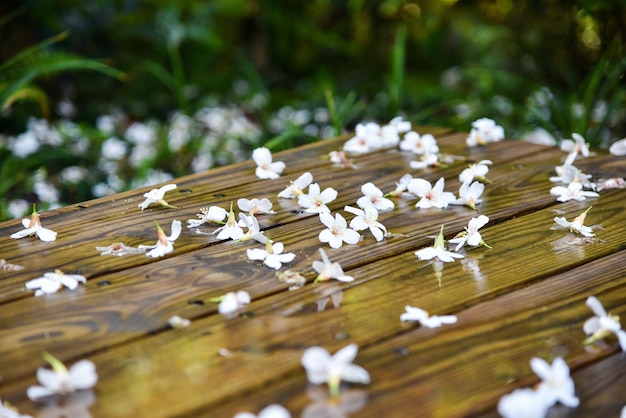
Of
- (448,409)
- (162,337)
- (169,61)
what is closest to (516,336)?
(448,409)

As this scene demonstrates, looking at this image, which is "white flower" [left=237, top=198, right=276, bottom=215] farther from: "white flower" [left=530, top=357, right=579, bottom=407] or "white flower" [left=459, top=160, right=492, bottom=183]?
"white flower" [left=530, top=357, right=579, bottom=407]

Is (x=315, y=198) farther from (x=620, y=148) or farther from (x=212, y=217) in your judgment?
(x=620, y=148)

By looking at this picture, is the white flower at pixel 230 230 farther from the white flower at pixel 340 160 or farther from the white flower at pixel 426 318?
the white flower at pixel 340 160

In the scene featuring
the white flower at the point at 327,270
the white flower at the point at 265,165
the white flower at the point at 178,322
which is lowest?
the white flower at the point at 178,322

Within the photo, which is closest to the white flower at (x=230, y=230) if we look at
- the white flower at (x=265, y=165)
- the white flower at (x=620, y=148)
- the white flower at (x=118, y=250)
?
the white flower at (x=118, y=250)

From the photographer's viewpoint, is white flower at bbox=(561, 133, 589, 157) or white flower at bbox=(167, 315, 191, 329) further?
white flower at bbox=(561, 133, 589, 157)

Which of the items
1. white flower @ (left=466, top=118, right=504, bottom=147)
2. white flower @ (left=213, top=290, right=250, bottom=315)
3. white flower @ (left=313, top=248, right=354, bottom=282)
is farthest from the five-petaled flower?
white flower @ (left=466, top=118, right=504, bottom=147)
